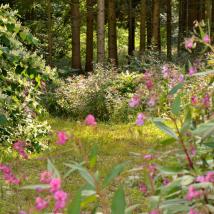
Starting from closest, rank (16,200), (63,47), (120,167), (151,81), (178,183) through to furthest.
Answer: (120,167)
(178,183)
(151,81)
(16,200)
(63,47)

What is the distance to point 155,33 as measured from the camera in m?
21.6

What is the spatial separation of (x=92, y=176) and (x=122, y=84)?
11902mm

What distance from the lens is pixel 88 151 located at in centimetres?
888

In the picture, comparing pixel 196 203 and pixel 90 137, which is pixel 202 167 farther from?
pixel 90 137

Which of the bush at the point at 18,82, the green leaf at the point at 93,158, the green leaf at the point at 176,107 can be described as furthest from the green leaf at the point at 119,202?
the bush at the point at 18,82

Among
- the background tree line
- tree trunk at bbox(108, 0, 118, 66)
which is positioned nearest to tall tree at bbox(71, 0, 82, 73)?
the background tree line

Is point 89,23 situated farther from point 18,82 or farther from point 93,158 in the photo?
point 93,158

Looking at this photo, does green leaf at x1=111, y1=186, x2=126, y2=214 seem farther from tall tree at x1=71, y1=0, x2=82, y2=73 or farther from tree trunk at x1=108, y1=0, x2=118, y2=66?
tree trunk at x1=108, y1=0, x2=118, y2=66

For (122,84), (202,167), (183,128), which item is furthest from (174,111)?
(122,84)

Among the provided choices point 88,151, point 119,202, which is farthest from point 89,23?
point 119,202

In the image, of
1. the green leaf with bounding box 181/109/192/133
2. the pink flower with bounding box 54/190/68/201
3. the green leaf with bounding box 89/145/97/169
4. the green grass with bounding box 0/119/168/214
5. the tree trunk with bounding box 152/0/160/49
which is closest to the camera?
the pink flower with bounding box 54/190/68/201

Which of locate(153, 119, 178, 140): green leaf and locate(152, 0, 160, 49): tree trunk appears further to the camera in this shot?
locate(152, 0, 160, 49): tree trunk

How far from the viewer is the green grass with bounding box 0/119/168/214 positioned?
6.22 metres

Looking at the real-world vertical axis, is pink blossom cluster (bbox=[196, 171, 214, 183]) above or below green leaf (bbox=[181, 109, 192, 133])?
below
